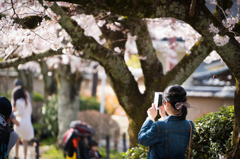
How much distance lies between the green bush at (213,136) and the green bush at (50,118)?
7476mm

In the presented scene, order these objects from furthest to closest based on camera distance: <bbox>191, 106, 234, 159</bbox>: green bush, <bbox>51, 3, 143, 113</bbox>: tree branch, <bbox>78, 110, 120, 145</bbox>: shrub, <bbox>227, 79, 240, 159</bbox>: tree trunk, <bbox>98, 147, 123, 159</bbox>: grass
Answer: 1. <bbox>78, 110, 120, 145</bbox>: shrub
2. <bbox>98, 147, 123, 159</bbox>: grass
3. <bbox>51, 3, 143, 113</bbox>: tree branch
4. <bbox>191, 106, 234, 159</bbox>: green bush
5. <bbox>227, 79, 240, 159</bbox>: tree trunk

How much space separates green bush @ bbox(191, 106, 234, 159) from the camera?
3.00m

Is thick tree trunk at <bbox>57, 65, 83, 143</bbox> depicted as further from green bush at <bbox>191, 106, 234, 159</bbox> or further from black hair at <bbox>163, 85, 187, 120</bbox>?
black hair at <bbox>163, 85, 187, 120</bbox>

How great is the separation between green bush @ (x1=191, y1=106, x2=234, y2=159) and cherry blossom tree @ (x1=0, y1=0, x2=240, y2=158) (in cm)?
27

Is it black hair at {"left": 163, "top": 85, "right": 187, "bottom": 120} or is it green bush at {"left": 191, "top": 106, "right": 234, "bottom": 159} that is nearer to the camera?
black hair at {"left": 163, "top": 85, "right": 187, "bottom": 120}

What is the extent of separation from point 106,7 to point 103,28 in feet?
7.13

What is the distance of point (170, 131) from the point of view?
2215 millimetres

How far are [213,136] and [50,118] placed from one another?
789 centimetres

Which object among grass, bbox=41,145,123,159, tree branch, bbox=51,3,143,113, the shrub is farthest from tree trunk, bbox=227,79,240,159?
the shrub

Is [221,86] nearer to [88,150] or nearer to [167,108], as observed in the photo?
[88,150]

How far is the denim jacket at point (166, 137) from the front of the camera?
2201mm

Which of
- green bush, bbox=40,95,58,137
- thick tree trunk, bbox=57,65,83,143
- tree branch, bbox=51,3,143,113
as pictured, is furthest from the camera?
green bush, bbox=40,95,58,137

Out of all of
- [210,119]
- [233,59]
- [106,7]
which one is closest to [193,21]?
[233,59]

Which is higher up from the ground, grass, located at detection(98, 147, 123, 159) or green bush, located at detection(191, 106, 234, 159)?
green bush, located at detection(191, 106, 234, 159)
